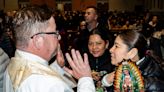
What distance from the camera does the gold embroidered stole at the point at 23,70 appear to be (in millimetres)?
1732

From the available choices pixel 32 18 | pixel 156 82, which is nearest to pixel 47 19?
pixel 32 18

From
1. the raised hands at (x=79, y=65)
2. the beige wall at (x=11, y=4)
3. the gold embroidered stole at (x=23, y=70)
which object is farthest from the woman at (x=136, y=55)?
the beige wall at (x=11, y=4)

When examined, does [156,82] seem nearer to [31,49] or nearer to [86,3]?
[31,49]

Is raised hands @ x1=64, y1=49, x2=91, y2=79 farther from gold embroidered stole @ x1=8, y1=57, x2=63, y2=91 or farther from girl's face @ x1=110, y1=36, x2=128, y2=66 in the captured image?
girl's face @ x1=110, y1=36, x2=128, y2=66

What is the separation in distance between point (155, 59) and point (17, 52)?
3.64 feet

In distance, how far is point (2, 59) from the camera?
2738 mm

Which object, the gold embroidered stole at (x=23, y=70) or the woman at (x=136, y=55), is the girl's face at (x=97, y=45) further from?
the gold embroidered stole at (x=23, y=70)

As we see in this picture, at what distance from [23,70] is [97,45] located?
224 cm

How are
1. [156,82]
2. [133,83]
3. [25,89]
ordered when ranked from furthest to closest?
1. [156,82]
2. [133,83]
3. [25,89]

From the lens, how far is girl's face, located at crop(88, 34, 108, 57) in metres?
3.93

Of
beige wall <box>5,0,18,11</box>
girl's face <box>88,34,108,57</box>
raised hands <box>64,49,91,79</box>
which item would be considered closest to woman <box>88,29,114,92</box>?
girl's face <box>88,34,108,57</box>

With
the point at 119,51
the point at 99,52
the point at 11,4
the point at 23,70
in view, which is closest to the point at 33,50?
the point at 23,70

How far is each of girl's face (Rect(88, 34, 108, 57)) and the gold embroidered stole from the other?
2.14 metres

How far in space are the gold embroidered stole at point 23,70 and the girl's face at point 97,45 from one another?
214 cm
